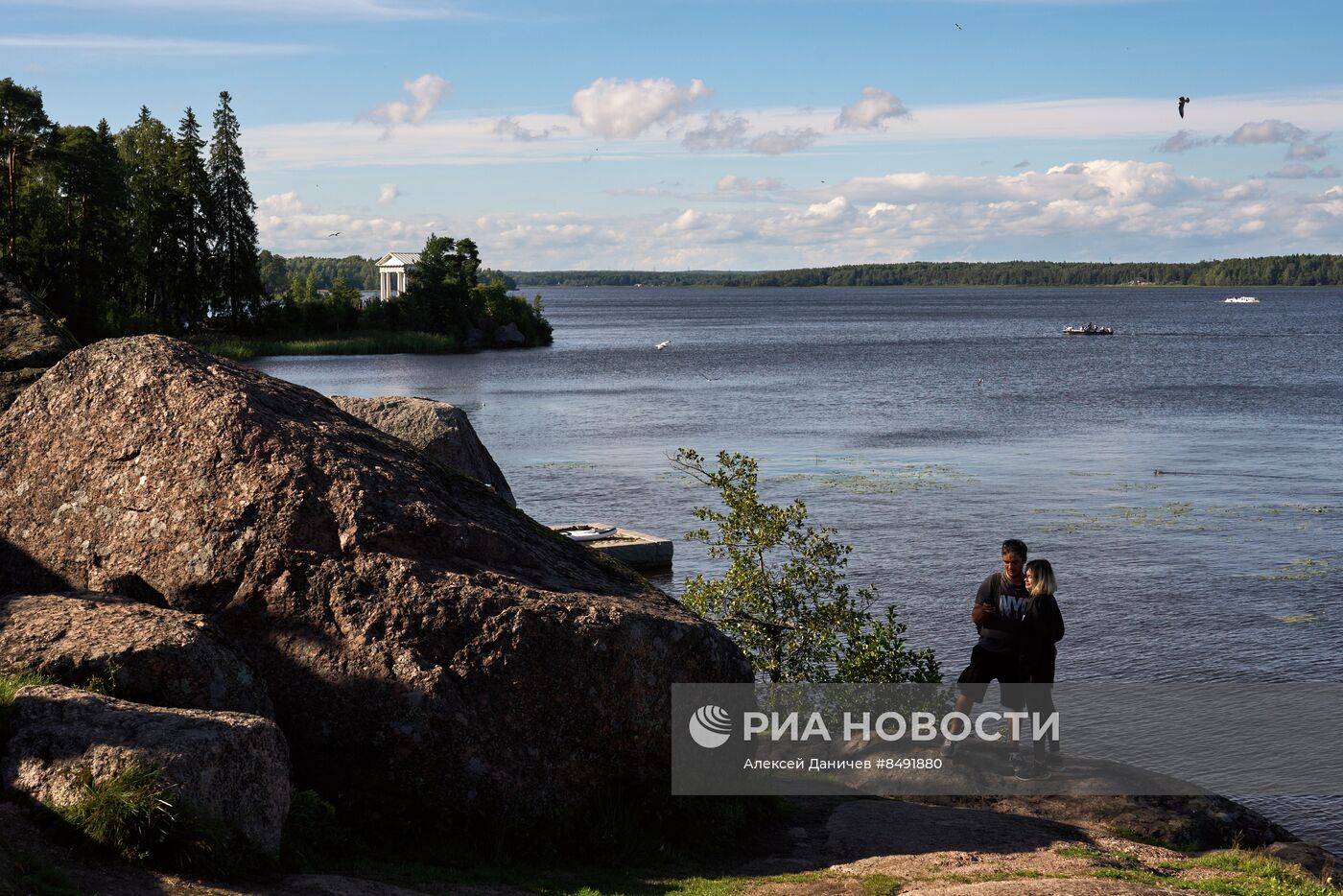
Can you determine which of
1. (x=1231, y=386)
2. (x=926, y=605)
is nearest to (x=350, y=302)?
(x=1231, y=386)

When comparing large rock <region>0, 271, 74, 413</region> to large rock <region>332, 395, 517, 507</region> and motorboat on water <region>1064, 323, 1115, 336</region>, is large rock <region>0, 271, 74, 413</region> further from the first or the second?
motorboat on water <region>1064, 323, 1115, 336</region>

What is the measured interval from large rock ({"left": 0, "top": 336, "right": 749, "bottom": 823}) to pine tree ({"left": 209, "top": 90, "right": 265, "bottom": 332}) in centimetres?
9814

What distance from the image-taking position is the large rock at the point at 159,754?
807 cm

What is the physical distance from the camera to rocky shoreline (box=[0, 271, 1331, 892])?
10.0m

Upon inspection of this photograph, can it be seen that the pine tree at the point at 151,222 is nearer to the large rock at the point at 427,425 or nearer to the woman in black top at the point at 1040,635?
the large rock at the point at 427,425

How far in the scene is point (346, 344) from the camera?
111 metres

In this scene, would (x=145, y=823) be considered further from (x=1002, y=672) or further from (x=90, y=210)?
(x=90, y=210)

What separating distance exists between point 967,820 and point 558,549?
4.40m

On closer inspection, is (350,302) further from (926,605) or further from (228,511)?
(228,511)

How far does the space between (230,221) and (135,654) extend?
334ft

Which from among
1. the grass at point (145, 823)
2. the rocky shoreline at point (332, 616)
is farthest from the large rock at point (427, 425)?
the grass at point (145, 823)

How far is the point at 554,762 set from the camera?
10.4 metres

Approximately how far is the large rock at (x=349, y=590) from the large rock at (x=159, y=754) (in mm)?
1663

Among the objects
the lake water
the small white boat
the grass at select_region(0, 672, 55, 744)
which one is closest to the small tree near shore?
the lake water
